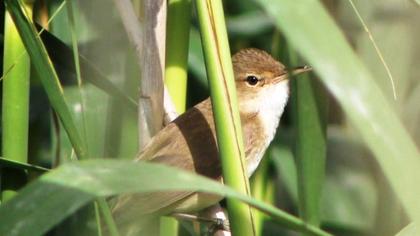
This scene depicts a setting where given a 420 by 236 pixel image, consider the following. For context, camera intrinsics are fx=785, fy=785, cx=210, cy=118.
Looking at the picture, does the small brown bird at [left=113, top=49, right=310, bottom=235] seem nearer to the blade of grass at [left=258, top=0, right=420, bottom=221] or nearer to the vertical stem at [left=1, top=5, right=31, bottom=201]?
the vertical stem at [left=1, top=5, right=31, bottom=201]

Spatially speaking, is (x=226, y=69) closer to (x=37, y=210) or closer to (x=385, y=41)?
(x=37, y=210)

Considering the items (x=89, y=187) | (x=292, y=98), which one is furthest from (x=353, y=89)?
(x=292, y=98)

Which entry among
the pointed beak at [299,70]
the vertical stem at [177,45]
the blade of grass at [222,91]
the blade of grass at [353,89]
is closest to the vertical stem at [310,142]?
the pointed beak at [299,70]

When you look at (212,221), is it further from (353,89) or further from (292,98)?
(353,89)

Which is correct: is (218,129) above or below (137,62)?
below

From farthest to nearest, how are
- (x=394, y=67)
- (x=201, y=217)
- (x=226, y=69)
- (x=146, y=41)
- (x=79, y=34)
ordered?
(x=201, y=217), (x=79, y=34), (x=146, y=41), (x=394, y=67), (x=226, y=69)

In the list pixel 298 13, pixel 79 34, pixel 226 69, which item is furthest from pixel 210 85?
pixel 79 34
